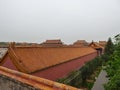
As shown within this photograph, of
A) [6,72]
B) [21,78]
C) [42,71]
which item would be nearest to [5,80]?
[6,72]

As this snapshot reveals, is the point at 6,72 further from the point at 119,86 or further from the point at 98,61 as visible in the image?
the point at 98,61

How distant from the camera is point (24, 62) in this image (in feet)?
30.7

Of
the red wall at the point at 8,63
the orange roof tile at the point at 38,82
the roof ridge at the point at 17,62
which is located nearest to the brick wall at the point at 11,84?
the orange roof tile at the point at 38,82

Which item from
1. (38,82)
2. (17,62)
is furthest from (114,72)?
(17,62)

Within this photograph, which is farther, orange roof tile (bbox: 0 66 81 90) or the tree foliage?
the tree foliage

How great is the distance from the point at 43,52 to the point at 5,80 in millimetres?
7071

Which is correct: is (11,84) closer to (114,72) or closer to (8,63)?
(114,72)

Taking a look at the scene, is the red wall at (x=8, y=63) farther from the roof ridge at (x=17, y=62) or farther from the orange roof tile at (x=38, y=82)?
the orange roof tile at (x=38, y=82)

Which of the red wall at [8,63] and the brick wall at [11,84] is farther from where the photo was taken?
the red wall at [8,63]

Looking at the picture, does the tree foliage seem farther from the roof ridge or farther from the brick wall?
the roof ridge

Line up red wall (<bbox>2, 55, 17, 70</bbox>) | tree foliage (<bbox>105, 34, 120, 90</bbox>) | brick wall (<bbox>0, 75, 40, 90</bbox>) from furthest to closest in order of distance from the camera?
1. red wall (<bbox>2, 55, 17, 70</bbox>)
2. tree foliage (<bbox>105, 34, 120, 90</bbox>)
3. brick wall (<bbox>0, 75, 40, 90</bbox>)

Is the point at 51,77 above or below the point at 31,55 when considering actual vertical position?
below

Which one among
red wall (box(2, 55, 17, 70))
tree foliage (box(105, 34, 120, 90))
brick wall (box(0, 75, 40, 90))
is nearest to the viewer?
brick wall (box(0, 75, 40, 90))

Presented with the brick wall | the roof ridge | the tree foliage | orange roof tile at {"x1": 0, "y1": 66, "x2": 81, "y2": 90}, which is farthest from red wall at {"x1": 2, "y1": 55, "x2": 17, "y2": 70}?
the tree foliage
